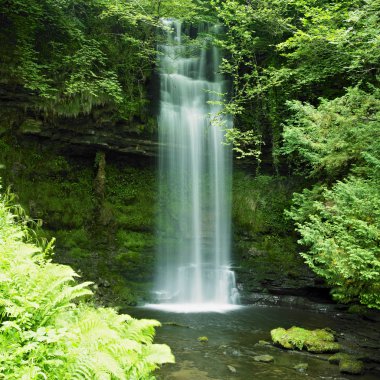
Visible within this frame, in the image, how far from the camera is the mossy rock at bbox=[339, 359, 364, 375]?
A: 7.37 meters

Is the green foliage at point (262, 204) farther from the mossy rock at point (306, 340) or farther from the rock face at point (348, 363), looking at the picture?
the rock face at point (348, 363)

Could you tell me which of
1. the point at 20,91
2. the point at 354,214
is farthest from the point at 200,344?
the point at 20,91

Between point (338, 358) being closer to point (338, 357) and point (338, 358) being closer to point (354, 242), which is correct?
point (338, 357)

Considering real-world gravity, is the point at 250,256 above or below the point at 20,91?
below

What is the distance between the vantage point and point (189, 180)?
15.6m

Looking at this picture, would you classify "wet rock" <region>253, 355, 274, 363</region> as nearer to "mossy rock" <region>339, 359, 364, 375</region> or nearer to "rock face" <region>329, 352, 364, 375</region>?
"rock face" <region>329, 352, 364, 375</region>

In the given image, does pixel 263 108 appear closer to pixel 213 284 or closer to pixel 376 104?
pixel 376 104

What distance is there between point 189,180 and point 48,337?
12.6 meters

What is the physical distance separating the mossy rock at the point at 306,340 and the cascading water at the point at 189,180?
5627 mm

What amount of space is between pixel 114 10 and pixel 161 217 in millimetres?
7995

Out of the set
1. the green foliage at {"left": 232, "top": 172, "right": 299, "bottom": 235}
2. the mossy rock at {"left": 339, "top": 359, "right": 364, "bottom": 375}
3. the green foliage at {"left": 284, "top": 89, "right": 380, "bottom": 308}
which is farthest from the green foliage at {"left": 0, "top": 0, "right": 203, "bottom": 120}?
the mossy rock at {"left": 339, "top": 359, "right": 364, "bottom": 375}

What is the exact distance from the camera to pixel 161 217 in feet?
51.2

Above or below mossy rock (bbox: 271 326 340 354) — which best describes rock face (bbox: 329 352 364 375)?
below

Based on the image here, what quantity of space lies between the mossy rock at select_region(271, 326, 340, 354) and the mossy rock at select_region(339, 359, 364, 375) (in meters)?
0.79
